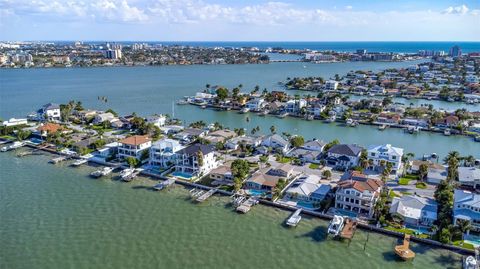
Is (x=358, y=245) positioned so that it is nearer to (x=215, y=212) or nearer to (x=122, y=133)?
(x=215, y=212)

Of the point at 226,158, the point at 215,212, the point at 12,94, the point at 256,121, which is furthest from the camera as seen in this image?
the point at 12,94

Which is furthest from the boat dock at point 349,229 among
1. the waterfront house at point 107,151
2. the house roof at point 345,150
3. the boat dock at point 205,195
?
the waterfront house at point 107,151

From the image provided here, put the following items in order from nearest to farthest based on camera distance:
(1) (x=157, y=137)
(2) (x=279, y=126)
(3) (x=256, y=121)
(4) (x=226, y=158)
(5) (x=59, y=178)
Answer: (5) (x=59, y=178) → (4) (x=226, y=158) → (1) (x=157, y=137) → (2) (x=279, y=126) → (3) (x=256, y=121)

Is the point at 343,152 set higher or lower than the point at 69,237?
higher

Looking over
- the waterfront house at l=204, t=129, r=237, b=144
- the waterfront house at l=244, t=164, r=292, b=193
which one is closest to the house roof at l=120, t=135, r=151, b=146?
the waterfront house at l=204, t=129, r=237, b=144

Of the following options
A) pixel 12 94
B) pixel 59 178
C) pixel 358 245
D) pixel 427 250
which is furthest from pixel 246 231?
pixel 12 94

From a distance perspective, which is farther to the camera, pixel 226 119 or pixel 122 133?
pixel 226 119

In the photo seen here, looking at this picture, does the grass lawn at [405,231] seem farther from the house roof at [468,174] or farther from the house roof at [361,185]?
the house roof at [468,174]
